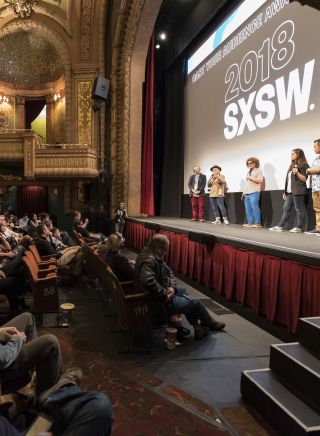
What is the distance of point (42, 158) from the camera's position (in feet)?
36.4

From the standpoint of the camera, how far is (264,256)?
340cm

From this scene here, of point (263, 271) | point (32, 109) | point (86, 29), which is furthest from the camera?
point (32, 109)

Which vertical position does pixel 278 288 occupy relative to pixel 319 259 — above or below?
below

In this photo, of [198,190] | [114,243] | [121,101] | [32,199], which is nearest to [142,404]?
[114,243]

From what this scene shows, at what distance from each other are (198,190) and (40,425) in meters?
6.62

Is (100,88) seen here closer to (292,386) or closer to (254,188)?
(254,188)

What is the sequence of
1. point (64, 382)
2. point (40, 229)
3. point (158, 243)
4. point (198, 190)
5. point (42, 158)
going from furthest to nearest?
point (42, 158), point (198, 190), point (40, 229), point (158, 243), point (64, 382)

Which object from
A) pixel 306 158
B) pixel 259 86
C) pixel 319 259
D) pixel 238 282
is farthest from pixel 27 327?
pixel 259 86

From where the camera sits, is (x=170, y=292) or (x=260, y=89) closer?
(x=170, y=292)

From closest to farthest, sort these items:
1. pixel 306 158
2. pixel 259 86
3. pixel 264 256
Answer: pixel 264 256
pixel 306 158
pixel 259 86

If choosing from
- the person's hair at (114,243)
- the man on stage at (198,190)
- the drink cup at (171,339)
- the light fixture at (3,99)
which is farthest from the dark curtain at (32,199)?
the drink cup at (171,339)

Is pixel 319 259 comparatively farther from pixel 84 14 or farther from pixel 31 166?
pixel 84 14

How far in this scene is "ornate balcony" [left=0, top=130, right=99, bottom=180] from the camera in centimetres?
1084

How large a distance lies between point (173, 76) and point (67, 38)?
4197 mm
